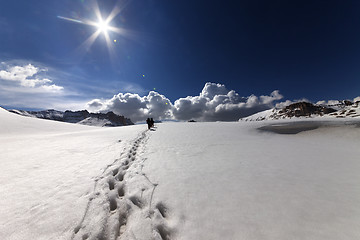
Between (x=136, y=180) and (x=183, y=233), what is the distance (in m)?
2.50

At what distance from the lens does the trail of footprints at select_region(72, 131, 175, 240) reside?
99.0 inches

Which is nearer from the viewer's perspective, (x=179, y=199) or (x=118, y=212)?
(x=118, y=212)

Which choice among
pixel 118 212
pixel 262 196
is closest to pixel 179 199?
pixel 118 212

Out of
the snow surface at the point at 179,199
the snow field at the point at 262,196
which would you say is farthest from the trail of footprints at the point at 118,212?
the snow field at the point at 262,196

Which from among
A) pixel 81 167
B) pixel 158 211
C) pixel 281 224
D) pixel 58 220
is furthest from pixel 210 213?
pixel 81 167

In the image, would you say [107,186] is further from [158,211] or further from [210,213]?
[210,213]

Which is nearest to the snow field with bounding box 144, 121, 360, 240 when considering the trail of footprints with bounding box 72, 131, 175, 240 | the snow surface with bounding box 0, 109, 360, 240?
the snow surface with bounding box 0, 109, 360, 240

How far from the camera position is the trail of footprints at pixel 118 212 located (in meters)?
2.51

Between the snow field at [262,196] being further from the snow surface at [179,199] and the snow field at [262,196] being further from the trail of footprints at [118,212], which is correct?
the trail of footprints at [118,212]

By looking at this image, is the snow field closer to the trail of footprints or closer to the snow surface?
the snow surface

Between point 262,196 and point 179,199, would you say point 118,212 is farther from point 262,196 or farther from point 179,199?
point 262,196

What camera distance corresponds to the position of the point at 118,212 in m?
3.06

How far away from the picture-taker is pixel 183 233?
2502 mm

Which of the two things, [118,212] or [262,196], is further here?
[262,196]
